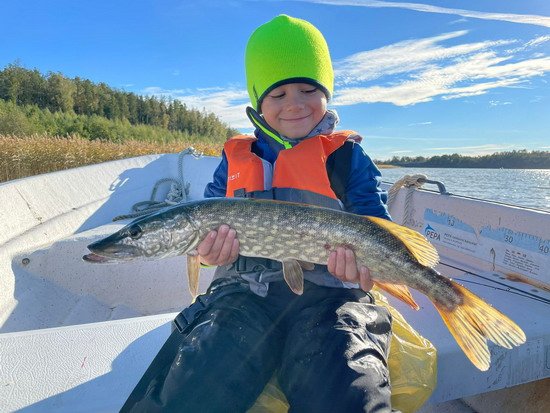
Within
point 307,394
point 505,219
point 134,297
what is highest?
point 505,219

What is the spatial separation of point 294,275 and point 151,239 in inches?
25.9

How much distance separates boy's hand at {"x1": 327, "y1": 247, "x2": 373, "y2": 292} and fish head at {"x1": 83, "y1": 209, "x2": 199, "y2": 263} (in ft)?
2.06

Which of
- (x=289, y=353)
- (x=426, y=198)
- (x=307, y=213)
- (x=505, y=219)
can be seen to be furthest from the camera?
(x=426, y=198)

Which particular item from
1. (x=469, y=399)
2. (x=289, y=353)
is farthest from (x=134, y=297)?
(x=469, y=399)

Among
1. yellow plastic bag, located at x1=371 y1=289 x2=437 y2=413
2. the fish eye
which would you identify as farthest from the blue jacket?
the fish eye

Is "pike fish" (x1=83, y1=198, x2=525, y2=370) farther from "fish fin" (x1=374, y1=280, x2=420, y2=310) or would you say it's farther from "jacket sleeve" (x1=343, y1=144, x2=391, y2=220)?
"jacket sleeve" (x1=343, y1=144, x2=391, y2=220)

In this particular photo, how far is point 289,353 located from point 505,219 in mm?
1918

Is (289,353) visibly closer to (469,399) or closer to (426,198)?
(469,399)

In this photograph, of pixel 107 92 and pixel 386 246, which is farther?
pixel 107 92

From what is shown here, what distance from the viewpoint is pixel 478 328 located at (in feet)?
4.66

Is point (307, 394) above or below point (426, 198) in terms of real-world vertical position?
below

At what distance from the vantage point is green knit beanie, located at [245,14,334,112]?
1.99 metres

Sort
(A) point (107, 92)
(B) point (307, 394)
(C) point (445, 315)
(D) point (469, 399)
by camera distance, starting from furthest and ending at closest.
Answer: (A) point (107, 92)
(D) point (469, 399)
(C) point (445, 315)
(B) point (307, 394)

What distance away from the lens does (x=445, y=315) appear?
1499mm
